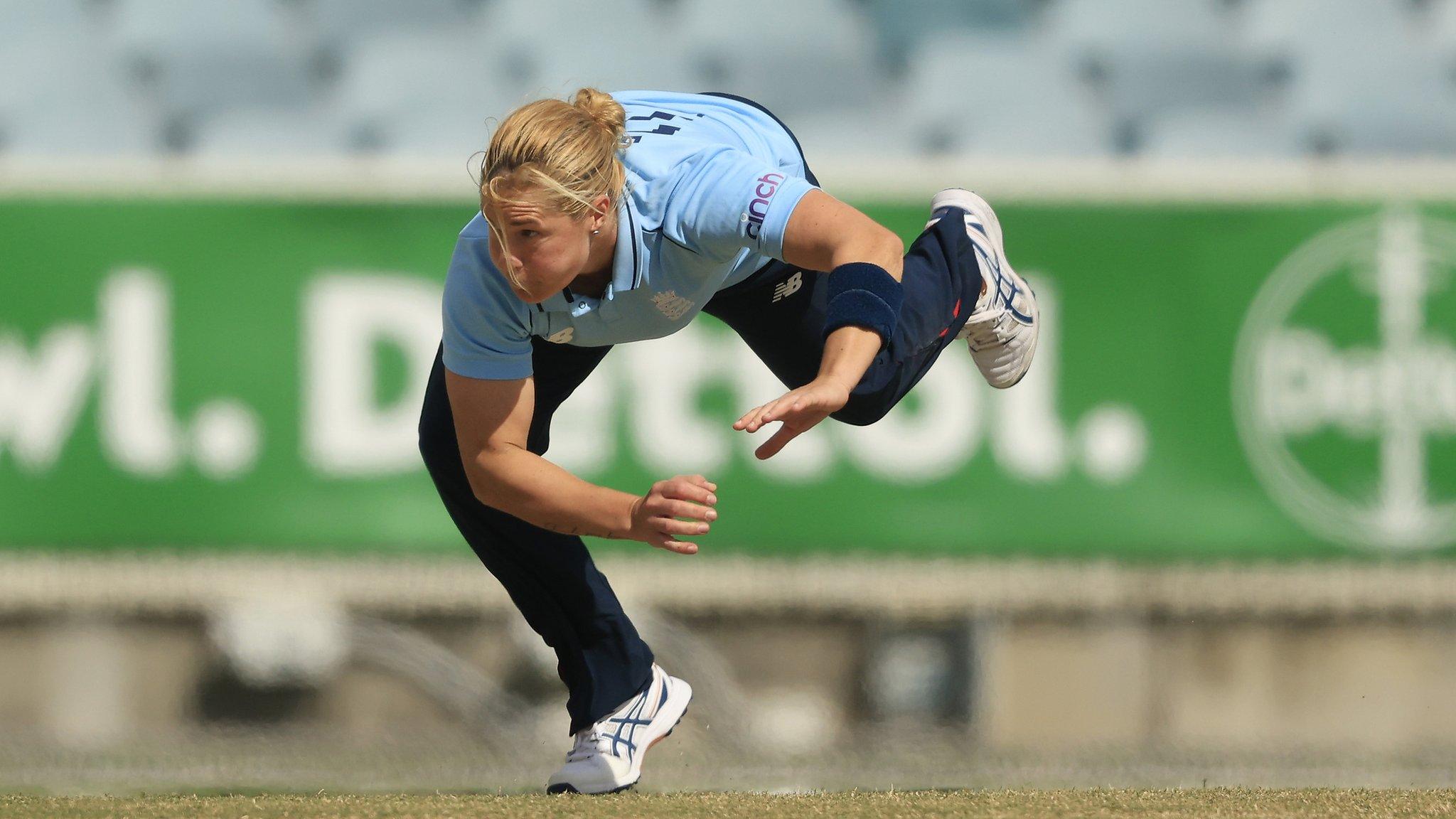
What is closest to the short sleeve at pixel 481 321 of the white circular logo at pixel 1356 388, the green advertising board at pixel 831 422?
the green advertising board at pixel 831 422

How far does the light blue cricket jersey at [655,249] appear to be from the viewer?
63.2 inches

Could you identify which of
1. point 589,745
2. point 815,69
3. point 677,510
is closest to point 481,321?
point 677,510

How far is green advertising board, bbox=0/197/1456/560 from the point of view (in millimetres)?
2781

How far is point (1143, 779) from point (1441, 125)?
1393 mm

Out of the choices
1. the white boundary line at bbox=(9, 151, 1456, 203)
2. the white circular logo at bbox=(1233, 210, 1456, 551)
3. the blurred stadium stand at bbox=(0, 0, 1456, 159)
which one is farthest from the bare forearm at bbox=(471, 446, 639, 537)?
the white circular logo at bbox=(1233, 210, 1456, 551)

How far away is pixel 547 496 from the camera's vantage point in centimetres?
165

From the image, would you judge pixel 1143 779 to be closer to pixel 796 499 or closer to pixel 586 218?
pixel 796 499

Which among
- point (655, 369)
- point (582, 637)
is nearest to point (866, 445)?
point (655, 369)

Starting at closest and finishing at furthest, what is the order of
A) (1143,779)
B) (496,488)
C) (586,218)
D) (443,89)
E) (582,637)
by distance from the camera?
(586,218) < (496,488) < (582,637) < (1143,779) < (443,89)

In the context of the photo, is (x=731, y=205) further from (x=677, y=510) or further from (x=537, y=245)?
(x=677, y=510)

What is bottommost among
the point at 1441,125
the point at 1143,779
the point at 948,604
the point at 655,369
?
the point at 1143,779

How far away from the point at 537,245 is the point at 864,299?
12.9 inches

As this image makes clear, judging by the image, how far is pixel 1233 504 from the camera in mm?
2848

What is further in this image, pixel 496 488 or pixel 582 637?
pixel 582 637
